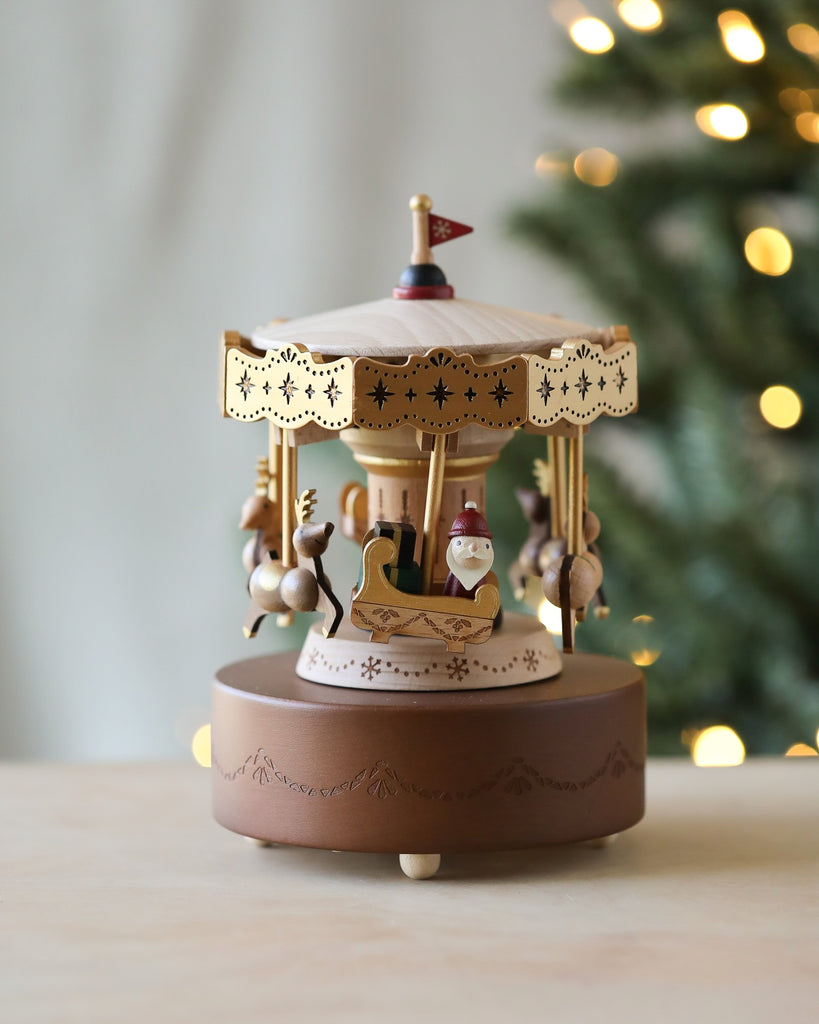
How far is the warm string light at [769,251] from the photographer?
127 cm

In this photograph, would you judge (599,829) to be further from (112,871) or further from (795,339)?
(795,339)

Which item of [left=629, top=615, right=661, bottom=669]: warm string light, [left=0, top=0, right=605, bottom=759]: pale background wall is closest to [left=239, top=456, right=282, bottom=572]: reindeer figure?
[left=629, top=615, right=661, bottom=669]: warm string light

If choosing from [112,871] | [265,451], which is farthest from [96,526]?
[112,871]

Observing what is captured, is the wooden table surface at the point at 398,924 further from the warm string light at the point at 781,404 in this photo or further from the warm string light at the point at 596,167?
the warm string light at the point at 596,167

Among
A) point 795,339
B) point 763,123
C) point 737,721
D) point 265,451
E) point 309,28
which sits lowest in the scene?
point 737,721

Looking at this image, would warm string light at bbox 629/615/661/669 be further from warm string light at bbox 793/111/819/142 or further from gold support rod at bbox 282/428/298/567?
gold support rod at bbox 282/428/298/567

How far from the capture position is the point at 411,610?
734 mm

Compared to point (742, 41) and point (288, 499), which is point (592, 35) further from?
point (288, 499)

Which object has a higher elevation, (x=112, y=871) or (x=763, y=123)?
(x=763, y=123)

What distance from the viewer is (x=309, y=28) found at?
1.70m

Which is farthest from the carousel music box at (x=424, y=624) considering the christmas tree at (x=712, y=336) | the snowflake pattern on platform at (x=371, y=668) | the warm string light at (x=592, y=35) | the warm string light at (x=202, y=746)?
the warm string light at (x=202, y=746)

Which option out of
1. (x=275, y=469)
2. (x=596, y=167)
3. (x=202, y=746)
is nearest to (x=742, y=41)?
(x=596, y=167)

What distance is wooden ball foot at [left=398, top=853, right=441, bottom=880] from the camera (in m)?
0.75

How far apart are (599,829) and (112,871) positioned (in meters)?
0.28
